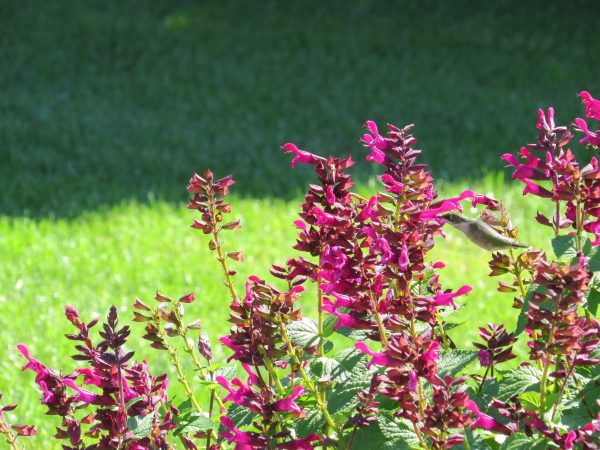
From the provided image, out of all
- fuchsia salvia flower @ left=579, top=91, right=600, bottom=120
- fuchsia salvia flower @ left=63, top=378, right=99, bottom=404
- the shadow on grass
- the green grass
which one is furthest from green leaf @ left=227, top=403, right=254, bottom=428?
the shadow on grass

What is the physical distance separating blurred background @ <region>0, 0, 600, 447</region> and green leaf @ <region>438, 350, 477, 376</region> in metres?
2.16

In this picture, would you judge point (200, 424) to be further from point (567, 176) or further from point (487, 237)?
point (567, 176)

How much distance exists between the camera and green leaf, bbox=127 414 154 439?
1631 millimetres

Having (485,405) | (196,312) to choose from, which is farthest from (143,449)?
(196,312)

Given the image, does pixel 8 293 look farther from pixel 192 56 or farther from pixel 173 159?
pixel 192 56

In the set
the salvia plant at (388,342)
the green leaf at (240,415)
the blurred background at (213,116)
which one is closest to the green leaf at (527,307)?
the salvia plant at (388,342)

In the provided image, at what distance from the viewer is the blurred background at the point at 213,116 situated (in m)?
4.87

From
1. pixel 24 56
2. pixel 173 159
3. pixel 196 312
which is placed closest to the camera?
pixel 196 312

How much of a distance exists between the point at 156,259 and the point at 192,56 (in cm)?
422

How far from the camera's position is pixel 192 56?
8953 millimetres

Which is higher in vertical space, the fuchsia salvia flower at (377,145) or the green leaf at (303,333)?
the fuchsia salvia flower at (377,145)

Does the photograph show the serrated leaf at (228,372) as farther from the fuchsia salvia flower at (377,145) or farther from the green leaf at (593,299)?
the green leaf at (593,299)

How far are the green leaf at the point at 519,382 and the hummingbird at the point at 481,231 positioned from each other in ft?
0.83

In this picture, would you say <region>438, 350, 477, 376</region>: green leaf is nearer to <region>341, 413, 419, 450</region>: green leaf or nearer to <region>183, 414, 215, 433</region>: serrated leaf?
<region>341, 413, 419, 450</region>: green leaf
